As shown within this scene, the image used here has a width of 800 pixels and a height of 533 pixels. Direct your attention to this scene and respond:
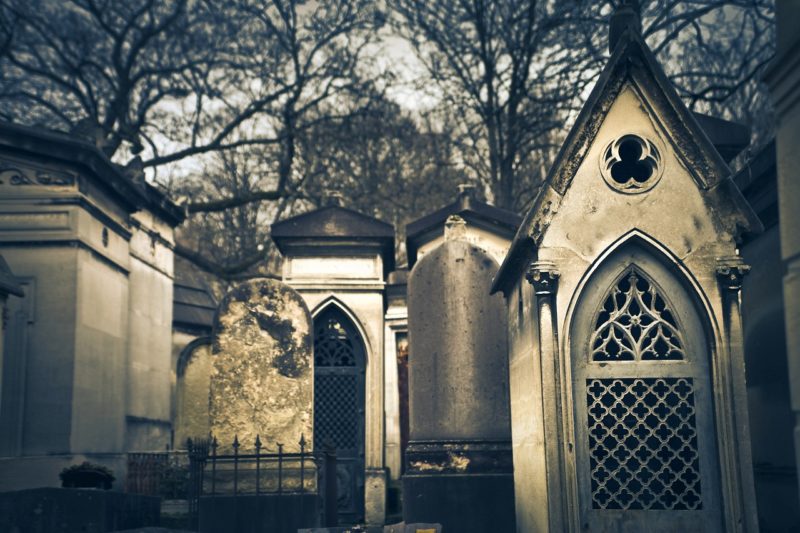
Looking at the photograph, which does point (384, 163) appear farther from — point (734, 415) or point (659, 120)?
point (734, 415)

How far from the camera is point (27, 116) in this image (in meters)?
23.2

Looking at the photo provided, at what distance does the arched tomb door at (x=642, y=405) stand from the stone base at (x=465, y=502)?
2385 mm

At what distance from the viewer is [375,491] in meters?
14.8

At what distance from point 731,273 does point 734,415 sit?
1.15 meters

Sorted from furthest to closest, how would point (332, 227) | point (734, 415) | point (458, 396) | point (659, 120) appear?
point (332, 227)
point (458, 396)
point (659, 120)
point (734, 415)

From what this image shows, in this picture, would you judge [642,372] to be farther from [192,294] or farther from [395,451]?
[192,294]

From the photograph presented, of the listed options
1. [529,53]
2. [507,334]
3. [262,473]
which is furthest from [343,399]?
[529,53]

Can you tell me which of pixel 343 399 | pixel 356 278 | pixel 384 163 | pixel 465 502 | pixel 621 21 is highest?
pixel 384 163

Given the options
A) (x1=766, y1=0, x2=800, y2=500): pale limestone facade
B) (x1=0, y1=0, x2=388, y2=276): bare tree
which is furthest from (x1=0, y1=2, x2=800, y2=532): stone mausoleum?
(x1=0, y1=0, x2=388, y2=276): bare tree

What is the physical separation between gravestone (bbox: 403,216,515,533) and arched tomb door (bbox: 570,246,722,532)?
2518 mm

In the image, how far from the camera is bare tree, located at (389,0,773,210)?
68.6 ft

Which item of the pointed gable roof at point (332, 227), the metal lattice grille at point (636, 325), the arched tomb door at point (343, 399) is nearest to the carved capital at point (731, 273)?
the metal lattice grille at point (636, 325)

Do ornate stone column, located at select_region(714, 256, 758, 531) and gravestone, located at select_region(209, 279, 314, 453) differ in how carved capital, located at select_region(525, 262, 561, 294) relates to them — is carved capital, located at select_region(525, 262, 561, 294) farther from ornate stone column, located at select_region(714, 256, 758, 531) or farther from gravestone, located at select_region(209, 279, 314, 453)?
gravestone, located at select_region(209, 279, 314, 453)

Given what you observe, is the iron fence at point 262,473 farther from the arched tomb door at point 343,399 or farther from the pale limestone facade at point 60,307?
the arched tomb door at point 343,399
